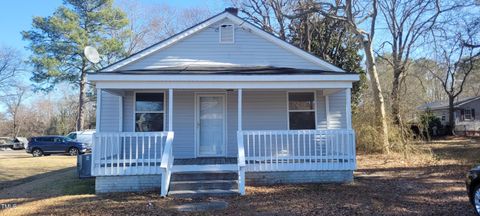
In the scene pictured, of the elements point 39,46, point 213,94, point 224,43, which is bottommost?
point 213,94

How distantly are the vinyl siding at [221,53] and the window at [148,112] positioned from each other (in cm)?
99

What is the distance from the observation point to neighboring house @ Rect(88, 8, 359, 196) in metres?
10.1

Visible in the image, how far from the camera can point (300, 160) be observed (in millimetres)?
10406

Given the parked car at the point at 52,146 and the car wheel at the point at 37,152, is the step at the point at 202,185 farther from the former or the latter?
the car wheel at the point at 37,152

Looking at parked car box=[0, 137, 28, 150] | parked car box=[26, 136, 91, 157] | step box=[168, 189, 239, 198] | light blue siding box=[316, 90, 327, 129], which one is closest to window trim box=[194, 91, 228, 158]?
light blue siding box=[316, 90, 327, 129]

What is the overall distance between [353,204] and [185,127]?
234 inches

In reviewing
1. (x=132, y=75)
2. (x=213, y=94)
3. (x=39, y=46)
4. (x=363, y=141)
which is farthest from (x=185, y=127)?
(x=39, y=46)

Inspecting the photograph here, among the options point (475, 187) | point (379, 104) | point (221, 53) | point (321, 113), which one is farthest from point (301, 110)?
point (379, 104)

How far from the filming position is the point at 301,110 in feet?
39.8

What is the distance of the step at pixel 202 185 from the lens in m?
9.05

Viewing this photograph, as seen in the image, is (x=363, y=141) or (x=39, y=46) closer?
(x=363, y=141)

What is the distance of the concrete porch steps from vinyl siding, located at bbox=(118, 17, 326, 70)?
3960 millimetres

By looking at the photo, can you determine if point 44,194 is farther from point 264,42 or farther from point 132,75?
point 264,42

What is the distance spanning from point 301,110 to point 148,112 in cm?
473
